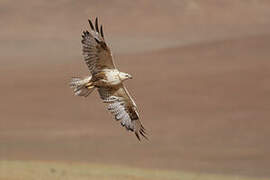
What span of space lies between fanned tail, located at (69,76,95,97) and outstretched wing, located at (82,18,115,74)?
0.19 meters

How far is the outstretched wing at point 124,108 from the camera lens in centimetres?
1366

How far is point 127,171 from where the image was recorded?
86.2ft

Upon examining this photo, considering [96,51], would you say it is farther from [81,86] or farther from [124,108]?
[124,108]

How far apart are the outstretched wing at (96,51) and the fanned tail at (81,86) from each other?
0.62 feet

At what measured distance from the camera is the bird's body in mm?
12922

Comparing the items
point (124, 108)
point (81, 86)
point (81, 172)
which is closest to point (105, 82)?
point (81, 86)

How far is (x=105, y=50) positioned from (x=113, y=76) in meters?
0.59

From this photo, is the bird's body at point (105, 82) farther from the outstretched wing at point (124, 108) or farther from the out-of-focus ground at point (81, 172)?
the out-of-focus ground at point (81, 172)

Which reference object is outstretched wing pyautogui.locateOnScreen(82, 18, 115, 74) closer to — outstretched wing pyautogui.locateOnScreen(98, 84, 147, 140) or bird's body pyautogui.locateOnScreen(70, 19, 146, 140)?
bird's body pyautogui.locateOnScreen(70, 19, 146, 140)

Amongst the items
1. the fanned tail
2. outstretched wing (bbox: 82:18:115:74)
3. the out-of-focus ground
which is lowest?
the fanned tail

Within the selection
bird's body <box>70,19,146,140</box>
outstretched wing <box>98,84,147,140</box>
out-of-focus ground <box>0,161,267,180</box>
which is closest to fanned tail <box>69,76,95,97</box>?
bird's body <box>70,19,146,140</box>

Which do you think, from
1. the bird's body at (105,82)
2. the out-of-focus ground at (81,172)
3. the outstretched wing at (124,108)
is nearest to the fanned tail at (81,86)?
the bird's body at (105,82)

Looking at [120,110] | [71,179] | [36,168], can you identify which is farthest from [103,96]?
[36,168]

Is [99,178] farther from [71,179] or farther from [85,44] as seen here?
[85,44]
